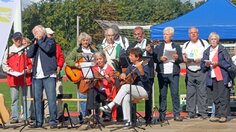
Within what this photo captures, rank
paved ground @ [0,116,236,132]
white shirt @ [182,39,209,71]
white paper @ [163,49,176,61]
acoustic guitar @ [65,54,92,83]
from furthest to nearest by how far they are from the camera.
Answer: white shirt @ [182,39,209,71]
white paper @ [163,49,176,61]
acoustic guitar @ [65,54,92,83]
paved ground @ [0,116,236,132]

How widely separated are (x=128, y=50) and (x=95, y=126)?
1.70m

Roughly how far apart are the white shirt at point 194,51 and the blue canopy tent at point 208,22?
3.90ft

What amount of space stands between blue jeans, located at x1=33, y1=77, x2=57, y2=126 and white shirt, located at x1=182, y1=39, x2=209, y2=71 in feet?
11.2

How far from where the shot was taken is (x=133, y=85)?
40.9ft

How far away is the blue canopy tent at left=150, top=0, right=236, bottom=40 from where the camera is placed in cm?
1549

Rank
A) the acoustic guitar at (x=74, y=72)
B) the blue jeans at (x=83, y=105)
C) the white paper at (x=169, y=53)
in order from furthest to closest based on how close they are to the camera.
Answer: the white paper at (x=169, y=53) < the blue jeans at (x=83, y=105) < the acoustic guitar at (x=74, y=72)

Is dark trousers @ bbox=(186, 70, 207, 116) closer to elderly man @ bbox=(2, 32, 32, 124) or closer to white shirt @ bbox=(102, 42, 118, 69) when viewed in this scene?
white shirt @ bbox=(102, 42, 118, 69)

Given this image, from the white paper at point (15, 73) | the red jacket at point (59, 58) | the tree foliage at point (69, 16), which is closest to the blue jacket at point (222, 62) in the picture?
the red jacket at point (59, 58)

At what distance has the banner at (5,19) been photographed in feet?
40.0

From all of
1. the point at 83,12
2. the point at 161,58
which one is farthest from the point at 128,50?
the point at 83,12

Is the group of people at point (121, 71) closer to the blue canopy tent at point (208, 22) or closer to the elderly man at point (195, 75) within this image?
the elderly man at point (195, 75)

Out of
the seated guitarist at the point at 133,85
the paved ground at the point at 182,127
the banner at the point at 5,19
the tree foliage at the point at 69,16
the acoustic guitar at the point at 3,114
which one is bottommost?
the paved ground at the point at 182,127

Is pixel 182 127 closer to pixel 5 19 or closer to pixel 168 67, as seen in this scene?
pixel 168 67

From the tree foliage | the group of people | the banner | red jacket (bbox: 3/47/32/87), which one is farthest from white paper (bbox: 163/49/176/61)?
the tree foliage
